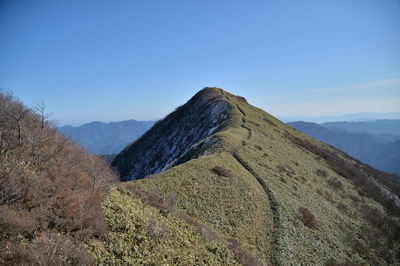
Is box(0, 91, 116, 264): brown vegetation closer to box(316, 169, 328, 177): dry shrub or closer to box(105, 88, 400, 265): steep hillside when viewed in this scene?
box(105, 88, 400, 265): steep hillside

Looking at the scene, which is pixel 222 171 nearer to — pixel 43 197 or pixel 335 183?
pixel 43 197

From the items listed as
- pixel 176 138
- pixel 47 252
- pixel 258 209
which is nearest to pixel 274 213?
pixel 258 209

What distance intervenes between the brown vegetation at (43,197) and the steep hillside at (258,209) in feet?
4.96

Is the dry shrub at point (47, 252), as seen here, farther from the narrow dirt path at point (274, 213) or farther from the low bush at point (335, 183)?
the low bush at point (335, 183)

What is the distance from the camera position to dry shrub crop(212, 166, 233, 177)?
32.6 metres

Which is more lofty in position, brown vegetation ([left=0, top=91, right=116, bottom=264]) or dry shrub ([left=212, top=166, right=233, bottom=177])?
brown vegetation ([left=0, top=91, right=116, bottom=264])

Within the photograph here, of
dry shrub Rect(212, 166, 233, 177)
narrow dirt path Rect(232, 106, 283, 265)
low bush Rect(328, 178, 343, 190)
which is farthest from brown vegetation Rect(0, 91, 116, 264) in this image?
low bush Rect(328, 178, 343, 190)

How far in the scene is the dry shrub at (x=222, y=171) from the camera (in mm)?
32625

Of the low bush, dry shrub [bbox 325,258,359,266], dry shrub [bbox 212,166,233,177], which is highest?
dry shrub [bbox 212,166,233,177]

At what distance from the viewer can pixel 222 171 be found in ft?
108

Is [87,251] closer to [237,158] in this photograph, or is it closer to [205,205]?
[205,205]

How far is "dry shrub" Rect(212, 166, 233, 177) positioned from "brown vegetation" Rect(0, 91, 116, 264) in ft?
62.0

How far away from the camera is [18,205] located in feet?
36.1

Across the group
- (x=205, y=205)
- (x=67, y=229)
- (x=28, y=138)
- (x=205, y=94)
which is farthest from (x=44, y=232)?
(x=205, y=94)
